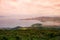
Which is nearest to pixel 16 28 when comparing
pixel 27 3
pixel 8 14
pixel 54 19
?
pixel 8 14

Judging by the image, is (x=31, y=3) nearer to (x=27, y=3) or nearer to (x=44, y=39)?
(x=27, y=3)

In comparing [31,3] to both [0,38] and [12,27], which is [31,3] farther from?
[0,38]

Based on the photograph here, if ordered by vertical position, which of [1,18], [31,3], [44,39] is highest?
Answer: [31,3]

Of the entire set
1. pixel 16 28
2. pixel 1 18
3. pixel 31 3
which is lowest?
pixel 16 28

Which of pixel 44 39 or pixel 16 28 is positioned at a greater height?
pixel 16 28

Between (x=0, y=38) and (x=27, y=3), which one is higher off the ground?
(x=27, y=3)

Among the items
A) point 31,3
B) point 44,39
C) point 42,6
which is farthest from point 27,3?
point 44,39
